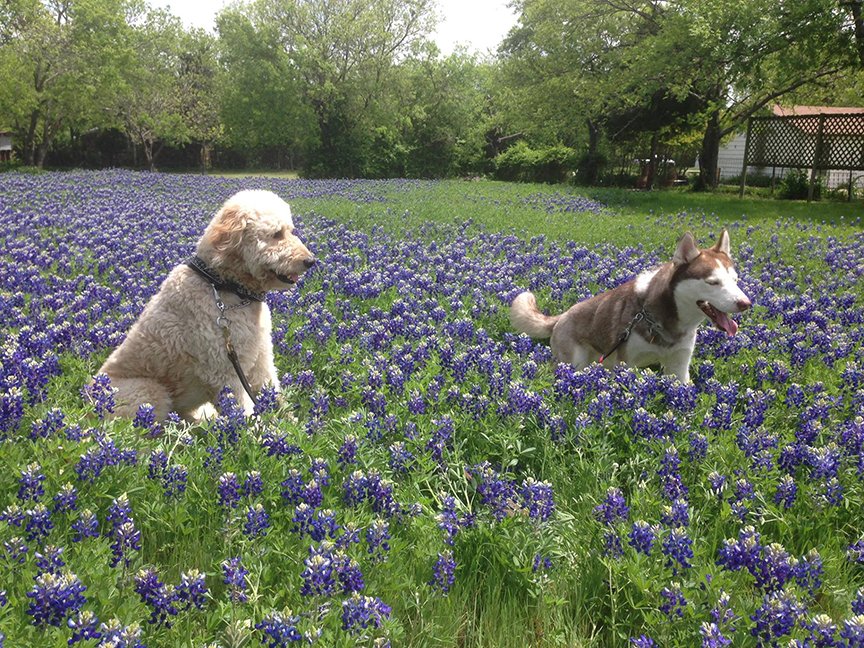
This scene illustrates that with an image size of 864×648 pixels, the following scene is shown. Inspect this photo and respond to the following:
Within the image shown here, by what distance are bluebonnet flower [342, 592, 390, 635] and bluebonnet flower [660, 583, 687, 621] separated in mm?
908

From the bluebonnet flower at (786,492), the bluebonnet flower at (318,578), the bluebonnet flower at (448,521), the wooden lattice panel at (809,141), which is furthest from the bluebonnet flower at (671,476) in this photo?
the wooden lattice panel at (809,141)

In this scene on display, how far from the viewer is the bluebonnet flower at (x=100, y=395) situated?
2898mm

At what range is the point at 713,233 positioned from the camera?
11414 mm

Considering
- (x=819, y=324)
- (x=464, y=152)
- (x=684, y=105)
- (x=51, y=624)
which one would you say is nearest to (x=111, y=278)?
(x=51, y=624)

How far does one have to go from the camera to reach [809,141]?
21188 mm

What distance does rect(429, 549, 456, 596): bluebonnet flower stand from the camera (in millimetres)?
Answer: 2131

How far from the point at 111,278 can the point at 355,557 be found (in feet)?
19.7

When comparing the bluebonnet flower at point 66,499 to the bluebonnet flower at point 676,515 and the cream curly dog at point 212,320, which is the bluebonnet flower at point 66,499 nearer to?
the cream curly dog at point 212,320

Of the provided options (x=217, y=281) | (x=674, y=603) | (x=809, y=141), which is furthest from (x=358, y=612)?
(x=809, y=141)

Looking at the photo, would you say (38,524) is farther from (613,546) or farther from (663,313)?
(663,313)

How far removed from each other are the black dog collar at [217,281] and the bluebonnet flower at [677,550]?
9.08 ft

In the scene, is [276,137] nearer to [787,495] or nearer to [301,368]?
[301,368]

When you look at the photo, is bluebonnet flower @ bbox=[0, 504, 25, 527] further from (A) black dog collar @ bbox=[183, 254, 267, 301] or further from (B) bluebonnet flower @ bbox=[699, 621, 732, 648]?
(B) bluebonnet flower @ bbox=[699, 621, 732, 648]

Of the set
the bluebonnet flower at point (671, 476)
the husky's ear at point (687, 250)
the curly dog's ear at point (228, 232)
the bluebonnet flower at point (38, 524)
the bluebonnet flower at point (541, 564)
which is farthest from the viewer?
A: the husky's ear at point (687, 250)
